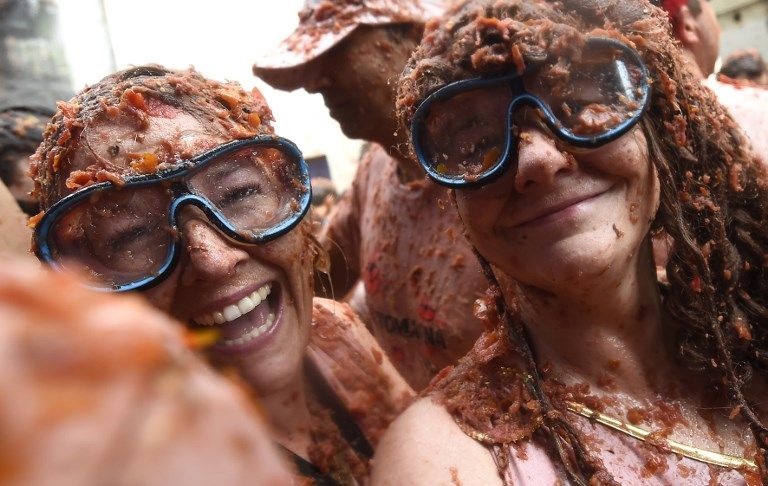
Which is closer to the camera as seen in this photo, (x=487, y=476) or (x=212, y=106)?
(x=487, y=476)

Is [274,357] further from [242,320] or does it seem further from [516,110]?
[516,110]

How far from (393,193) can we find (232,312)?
1468 millimetres

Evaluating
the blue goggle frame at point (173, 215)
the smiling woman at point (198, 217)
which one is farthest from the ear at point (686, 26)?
the blue goggle frame at point (173, 215)

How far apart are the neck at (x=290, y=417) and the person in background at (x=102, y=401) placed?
1.54 metres

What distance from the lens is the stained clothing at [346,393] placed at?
201cm

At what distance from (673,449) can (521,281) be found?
619mm

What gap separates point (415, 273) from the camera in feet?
9.53

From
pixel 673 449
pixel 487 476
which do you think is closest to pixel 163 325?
pixel 487 476

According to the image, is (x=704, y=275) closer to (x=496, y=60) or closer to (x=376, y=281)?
(x=496, y=60)

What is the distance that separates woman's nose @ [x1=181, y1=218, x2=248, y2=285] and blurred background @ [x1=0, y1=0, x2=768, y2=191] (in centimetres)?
319

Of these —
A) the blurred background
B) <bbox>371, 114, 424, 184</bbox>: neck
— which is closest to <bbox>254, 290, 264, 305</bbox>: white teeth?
<bbox>371, 114, 424, 184</bbox>: neck

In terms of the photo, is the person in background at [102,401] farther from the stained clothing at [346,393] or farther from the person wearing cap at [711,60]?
the person wearing cap at [711,60]

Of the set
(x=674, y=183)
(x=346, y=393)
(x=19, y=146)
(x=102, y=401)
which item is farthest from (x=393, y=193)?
(x=102, y=401)

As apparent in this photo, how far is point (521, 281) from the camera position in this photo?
1.84 meters
